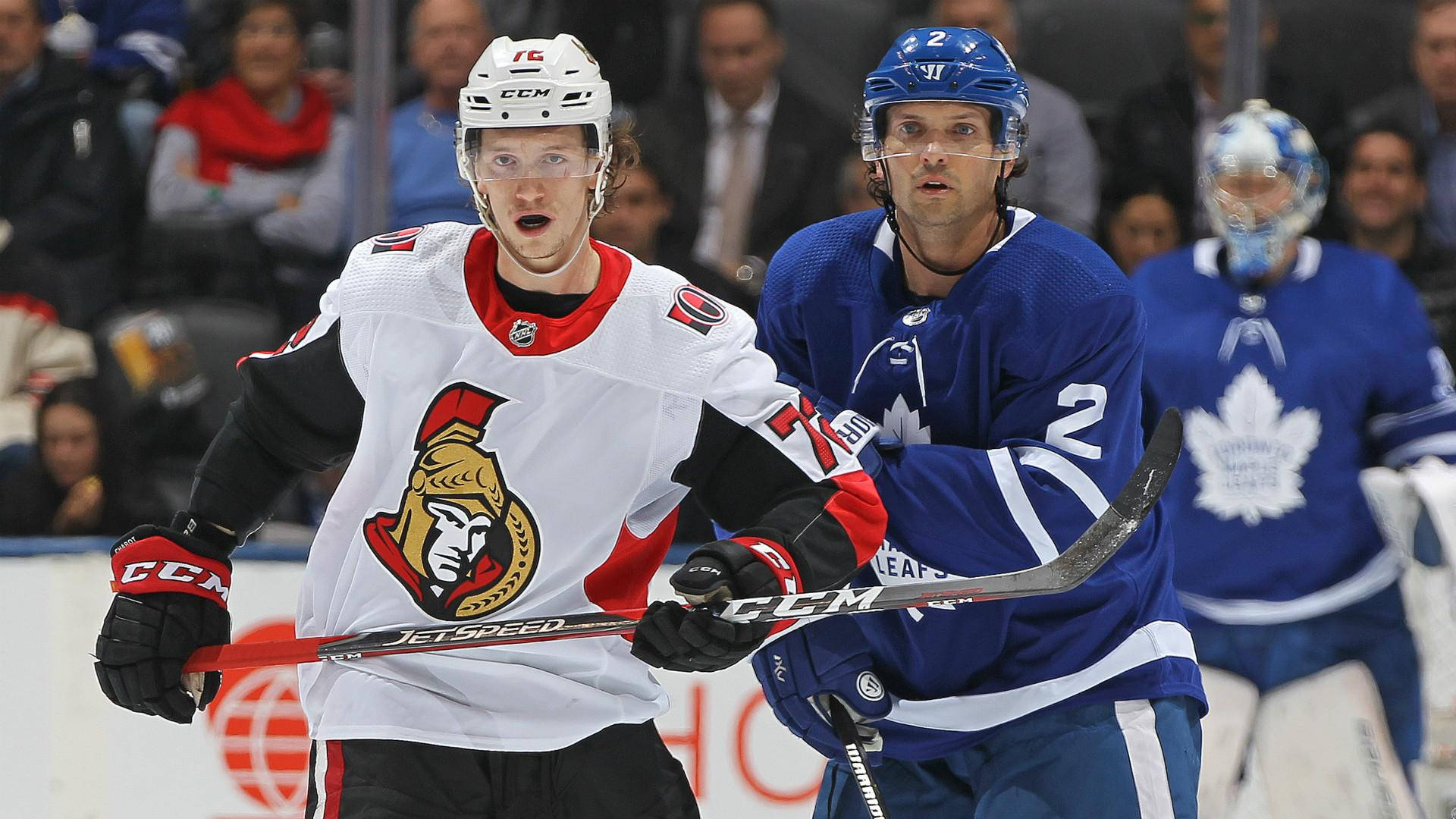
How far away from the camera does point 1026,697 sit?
245cm

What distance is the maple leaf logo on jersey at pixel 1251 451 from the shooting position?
12.7 feet

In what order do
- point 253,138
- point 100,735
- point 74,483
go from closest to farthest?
point 100,735
point 74,483
point 253,138

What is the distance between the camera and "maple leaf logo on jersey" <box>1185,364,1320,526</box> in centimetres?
388

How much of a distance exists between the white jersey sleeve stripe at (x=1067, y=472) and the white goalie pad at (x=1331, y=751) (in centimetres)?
161

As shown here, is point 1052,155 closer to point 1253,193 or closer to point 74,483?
point 1253,193

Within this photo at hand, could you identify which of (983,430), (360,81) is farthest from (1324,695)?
(360,81)

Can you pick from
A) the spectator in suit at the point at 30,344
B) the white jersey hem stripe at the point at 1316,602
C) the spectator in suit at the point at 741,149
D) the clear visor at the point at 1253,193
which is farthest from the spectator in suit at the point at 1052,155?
the spectator in suit at the point at 30,344

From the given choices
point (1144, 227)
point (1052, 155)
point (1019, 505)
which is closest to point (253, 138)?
point (1052, 155)

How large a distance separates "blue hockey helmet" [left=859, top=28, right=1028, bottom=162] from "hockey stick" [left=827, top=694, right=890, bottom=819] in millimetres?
705


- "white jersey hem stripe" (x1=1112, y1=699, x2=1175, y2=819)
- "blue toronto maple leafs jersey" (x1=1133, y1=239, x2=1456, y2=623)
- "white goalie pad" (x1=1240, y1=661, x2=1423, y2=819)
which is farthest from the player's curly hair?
"white goalie pad" (x1=1240, y1=661, x2=1423, y2=819)

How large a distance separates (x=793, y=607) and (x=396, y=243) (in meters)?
0.64

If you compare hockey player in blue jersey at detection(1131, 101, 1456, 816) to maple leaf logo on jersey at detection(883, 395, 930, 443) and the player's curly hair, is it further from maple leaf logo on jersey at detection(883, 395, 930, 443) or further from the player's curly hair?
the player's curly hair

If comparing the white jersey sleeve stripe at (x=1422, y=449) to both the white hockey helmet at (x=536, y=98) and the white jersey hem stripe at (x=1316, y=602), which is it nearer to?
the white jersey hem stripe at (x=1316, y=602)

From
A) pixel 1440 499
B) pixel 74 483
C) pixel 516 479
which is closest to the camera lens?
pixel 516 479
